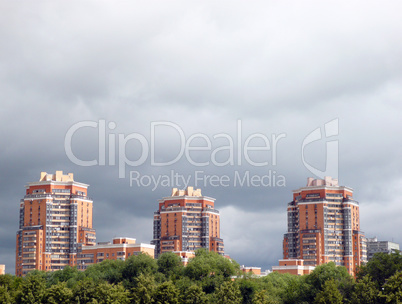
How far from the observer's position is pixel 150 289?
10488 centimetres

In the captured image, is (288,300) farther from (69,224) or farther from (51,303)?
(69,224)

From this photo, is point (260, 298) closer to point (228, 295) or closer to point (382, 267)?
point (228, 295)

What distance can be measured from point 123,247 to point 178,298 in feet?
254

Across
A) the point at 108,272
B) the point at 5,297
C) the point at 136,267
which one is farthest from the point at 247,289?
the point at 5,297

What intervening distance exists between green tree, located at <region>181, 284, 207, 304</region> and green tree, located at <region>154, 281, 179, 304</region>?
1650mm

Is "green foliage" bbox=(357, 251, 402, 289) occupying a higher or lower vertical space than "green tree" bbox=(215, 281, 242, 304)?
higher

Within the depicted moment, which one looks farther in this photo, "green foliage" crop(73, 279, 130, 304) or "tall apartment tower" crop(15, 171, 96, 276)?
"tall apartment tower" crop(15, 171, 96, 276)

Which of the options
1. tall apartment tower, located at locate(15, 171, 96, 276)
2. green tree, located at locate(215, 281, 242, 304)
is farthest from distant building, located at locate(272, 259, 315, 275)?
green tree, located at locate(215, 281, 242, 304)

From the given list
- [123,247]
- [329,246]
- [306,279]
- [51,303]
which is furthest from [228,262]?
[329,246]

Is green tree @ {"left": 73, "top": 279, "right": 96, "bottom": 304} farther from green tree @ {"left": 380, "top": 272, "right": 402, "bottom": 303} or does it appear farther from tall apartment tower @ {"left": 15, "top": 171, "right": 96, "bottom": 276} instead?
tall apartment tower @ {"left": 15, "top": 171, "right": 96, "bottom": 276}

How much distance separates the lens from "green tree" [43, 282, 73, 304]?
4102 inches

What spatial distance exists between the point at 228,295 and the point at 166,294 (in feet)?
29.8

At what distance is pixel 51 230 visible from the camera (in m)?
195

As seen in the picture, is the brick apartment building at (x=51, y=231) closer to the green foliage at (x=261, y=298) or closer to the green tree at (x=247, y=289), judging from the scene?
the green tree at (x=247, y=289)
